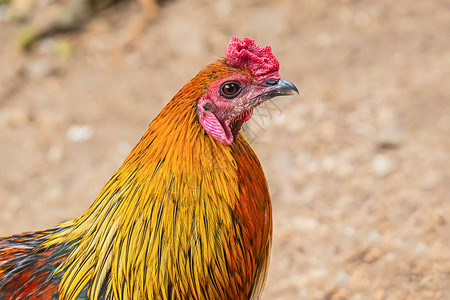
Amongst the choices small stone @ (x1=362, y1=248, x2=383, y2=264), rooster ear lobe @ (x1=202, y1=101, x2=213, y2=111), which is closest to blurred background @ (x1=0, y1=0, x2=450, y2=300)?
small stone @ (x1=362, y1=248, x2=383, y2=264)

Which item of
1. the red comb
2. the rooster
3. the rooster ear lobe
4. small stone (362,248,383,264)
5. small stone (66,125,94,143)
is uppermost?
small stone (66,125,94,143)

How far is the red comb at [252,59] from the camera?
2393 mm

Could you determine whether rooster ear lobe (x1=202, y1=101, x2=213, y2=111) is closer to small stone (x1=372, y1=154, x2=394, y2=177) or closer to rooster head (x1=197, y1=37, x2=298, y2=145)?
rooster head (x1=197, y1=37, x2=298, y2=145)

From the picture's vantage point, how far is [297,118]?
19.0 ft

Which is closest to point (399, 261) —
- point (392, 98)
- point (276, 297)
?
point (276, 297)

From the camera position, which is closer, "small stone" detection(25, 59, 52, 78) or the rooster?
the rooster

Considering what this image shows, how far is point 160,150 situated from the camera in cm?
232

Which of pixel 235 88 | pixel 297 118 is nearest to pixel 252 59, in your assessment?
pixel 235 88

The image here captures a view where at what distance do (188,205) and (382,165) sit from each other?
3.28 meters

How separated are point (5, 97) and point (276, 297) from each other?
4.44m

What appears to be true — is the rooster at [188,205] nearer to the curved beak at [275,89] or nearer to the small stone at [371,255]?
the curved beak at [275,89]

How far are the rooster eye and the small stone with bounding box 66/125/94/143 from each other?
12.5 feet

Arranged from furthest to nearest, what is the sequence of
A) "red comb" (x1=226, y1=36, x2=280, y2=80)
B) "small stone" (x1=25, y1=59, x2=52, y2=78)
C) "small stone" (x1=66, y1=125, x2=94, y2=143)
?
"small stone" (x1=25, y1=59, x2=52, y2=78) → "small stone" (x1=66, y1=125, x2=94, y2=143) → "red comb" (x1=226, y1=36, x2=280, y2=80)

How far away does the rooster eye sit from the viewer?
2354mm
